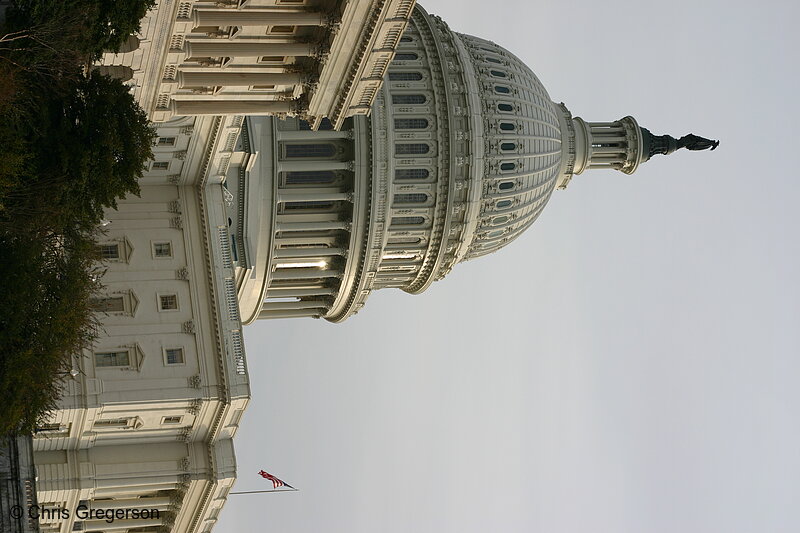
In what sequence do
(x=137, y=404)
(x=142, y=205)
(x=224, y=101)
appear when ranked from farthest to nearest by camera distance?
(x=142, y=205) < (x=137, y=404) < (x=224, y=101)

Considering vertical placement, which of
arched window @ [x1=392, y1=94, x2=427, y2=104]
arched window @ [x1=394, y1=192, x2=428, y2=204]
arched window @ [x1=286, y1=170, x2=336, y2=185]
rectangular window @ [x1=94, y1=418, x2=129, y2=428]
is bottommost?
rectangular window @ [x1=94, y1=418, x2=129, y2=428]

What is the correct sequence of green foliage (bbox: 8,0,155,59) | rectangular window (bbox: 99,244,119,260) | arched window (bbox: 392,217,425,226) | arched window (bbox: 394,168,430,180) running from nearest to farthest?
1. green foliage (bbox: 8,0,155,59)
2. rectangular window (bbox: 99,244,119,260)
3. arched window (bbox: 394,168,430,180)
4. arched window (bbox: 392,217,425,226)

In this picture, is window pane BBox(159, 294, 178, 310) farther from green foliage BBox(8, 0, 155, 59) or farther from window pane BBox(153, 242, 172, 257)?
green foliage BBox(8, 0, 155, 59)

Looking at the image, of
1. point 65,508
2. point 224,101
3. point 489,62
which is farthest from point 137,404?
point 489,62

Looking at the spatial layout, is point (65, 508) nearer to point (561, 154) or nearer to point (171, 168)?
point (171, 168)

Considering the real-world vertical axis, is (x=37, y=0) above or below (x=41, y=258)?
above

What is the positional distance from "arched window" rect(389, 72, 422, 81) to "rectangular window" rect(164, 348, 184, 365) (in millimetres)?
30614

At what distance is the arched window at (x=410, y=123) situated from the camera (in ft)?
284

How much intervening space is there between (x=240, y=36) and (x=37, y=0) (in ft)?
30.8

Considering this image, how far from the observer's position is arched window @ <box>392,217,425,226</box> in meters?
89.1

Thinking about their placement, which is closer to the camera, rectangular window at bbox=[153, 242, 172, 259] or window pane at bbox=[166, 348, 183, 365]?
window pane at bbox=[166, 348, 183, 365]

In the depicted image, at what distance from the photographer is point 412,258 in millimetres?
92625

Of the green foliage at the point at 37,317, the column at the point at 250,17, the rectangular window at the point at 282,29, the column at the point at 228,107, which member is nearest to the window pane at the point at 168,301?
the green foliage at the point at 37,317

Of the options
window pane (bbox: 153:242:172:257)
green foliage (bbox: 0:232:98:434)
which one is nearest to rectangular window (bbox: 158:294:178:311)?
A: window pane (bbox: 153:242:172:257)
